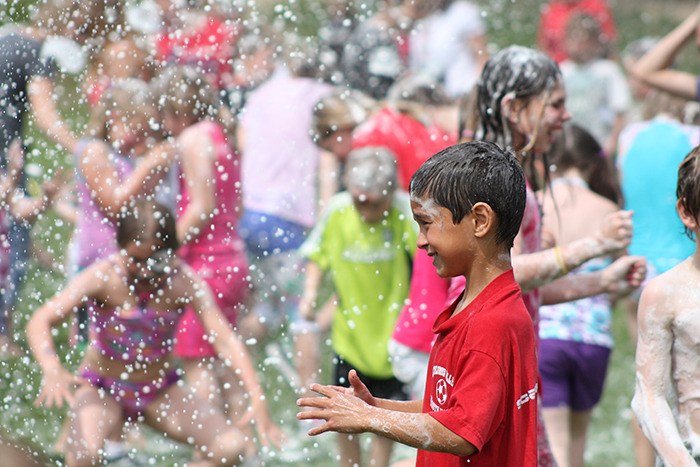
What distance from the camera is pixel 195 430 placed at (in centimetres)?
402

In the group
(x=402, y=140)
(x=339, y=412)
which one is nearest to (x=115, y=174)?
(x=402, y=140)

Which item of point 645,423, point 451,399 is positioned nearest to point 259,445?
point 645,423

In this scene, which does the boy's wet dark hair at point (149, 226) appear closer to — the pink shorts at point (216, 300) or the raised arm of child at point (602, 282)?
→ the pink shorts at point (216, 300)

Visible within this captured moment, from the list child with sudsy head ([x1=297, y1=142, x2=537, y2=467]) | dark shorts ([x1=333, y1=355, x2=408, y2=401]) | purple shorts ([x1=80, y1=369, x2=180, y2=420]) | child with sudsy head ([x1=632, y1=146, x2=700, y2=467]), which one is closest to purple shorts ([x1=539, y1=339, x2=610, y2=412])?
dark shorts ([x1=333, y1=355, x2=408, y2=401])

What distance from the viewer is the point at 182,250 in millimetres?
4590

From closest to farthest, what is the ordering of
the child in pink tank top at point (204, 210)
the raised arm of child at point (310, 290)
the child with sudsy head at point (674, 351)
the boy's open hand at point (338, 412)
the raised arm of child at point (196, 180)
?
1. the boy's open hand at point (338, 412)
2. the child with sudsy head at point (674, 351)
3. the child in pink tank top at point (204, 210)
4. the raised arm of child at point (196, 180)
5. the raised arm of child at point (310, 290)

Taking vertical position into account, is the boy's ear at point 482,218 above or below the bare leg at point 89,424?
below

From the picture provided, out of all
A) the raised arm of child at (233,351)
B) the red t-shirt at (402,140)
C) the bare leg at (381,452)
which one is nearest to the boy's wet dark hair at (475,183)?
the raised arm of child at (233,351)

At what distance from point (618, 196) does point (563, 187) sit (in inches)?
17.7

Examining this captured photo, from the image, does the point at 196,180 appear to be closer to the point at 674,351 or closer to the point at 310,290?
the point at 310,290

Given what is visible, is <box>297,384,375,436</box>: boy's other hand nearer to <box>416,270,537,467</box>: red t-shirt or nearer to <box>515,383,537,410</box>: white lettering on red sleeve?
<box>416,270,537,467</box>: red t-shirt

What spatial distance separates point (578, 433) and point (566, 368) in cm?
35

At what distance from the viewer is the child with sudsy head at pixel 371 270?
4.44 m

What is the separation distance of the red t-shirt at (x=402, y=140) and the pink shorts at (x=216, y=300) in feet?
2.47
